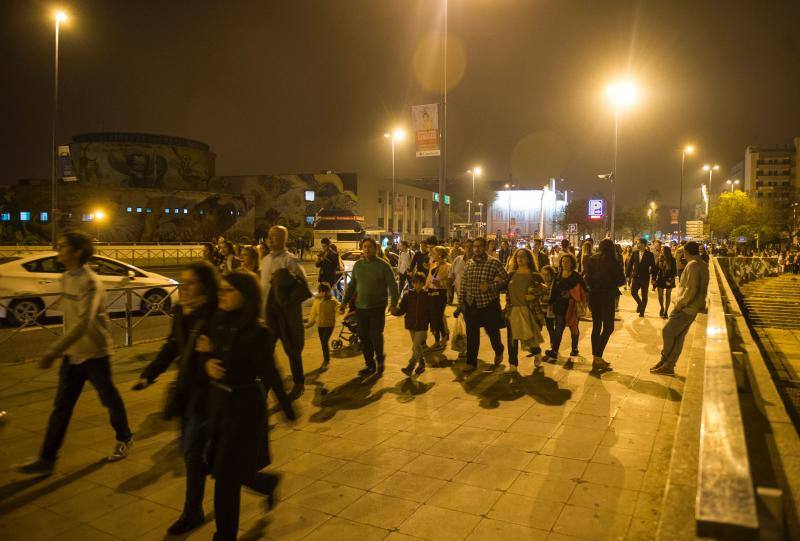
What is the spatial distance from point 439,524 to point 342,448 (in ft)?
5.43

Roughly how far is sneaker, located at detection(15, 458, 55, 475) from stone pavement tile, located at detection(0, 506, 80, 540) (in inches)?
24.7

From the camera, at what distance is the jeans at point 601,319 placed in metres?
8.53

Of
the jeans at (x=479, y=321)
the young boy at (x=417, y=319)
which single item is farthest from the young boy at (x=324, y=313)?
the jeans at (x=479, y=321)

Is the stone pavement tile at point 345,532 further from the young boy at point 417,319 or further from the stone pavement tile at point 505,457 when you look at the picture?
the young boy at point 417,319

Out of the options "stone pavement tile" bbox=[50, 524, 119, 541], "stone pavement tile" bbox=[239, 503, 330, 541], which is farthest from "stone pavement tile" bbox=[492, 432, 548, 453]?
"stone pavement tile" bbox=[50, 524, 119, 541]

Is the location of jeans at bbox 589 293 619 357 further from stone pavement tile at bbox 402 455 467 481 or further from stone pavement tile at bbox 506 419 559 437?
stone pavement tile at bbox 402 455 467 481

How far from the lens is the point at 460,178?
442ft

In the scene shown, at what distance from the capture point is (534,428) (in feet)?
19.3

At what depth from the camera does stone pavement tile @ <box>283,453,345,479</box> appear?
4.84m

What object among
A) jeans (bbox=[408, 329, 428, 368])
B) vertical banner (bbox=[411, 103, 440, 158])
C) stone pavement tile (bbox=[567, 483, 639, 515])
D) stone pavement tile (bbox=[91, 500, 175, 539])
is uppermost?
vertical banner (bbox=[411, 103, 440, 158])

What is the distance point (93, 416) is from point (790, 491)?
612 cm

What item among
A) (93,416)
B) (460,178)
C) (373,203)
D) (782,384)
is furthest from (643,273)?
(460,178)

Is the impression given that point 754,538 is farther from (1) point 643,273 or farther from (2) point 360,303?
(1) point 643,273

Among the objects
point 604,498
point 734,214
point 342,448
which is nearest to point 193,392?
point 342,448
